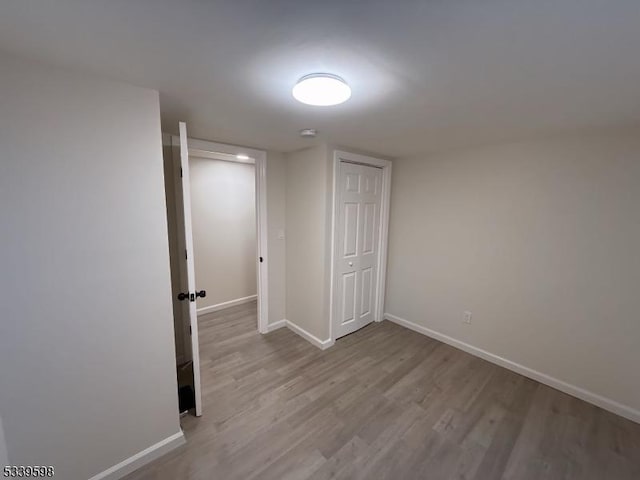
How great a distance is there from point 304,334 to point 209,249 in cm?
180

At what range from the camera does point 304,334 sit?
3.06 metres

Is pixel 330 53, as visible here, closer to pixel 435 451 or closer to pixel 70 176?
pixel 70 176

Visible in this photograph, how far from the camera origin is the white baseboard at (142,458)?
4.74ft

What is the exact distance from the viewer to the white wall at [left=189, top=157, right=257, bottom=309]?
3.50m

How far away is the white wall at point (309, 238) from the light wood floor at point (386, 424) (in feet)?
1.65

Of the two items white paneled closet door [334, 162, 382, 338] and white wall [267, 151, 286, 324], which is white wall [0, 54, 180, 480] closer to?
white wall [267, 151, 286, 324]

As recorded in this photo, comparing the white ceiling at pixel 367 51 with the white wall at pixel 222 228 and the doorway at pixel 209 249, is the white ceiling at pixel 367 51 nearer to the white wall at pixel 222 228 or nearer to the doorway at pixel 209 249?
the doorway at pixel 209 249

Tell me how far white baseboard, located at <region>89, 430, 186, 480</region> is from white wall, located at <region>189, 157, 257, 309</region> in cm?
213

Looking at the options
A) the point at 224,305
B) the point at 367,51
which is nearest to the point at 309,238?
the point at 224,305

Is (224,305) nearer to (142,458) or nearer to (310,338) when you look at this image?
(310,338)

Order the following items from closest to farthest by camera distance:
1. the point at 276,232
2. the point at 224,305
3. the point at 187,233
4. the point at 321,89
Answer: the point at 321,89
the point at 187,233
the point at 276,232
the point at 224,305

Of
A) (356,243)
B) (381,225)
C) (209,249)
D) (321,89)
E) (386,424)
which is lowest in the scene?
(386,424)

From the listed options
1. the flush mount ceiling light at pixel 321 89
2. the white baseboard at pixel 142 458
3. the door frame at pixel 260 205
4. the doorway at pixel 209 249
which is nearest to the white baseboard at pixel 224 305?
the doorway at pixel 209 249

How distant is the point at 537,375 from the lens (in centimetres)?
235
